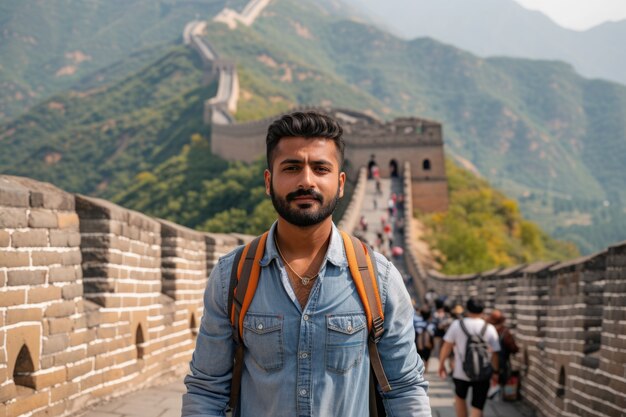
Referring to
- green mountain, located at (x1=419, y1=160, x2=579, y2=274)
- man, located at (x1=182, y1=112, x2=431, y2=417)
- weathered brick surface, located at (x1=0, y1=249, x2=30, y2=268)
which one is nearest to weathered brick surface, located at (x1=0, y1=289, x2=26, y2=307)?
weathered brick surface, located at (x1=0, y1=249, x2=30, y2=268)

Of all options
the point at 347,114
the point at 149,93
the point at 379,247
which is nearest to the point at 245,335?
the point at 379,247

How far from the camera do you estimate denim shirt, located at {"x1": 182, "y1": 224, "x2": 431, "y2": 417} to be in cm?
326

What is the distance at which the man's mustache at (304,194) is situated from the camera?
3.33 meters

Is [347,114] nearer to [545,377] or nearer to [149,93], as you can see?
[149,93]

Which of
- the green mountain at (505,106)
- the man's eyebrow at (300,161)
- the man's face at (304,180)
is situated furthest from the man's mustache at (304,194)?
the green mountain at (505,106)

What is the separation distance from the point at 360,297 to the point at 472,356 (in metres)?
4.02

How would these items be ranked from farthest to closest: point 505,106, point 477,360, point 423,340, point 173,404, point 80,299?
1. point 505,106
2. point 423,340
3. point 477,360
4. point 173,404
5. point 80,299

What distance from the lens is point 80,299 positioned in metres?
6.49

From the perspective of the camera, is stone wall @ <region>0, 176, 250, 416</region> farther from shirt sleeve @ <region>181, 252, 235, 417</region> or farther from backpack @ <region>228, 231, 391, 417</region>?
backpack @ <region>228, 231, 391, 417</region>

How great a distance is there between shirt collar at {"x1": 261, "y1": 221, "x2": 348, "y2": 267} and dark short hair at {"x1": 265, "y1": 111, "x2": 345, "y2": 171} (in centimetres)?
30

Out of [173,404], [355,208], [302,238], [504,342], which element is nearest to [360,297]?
[302,238]

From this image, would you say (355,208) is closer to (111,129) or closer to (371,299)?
(371,299)

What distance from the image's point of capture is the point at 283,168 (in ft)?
11.1

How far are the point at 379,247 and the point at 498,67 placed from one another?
6764 inches
